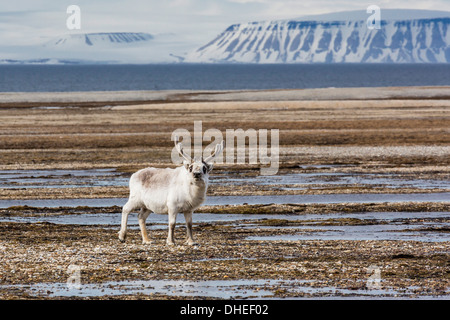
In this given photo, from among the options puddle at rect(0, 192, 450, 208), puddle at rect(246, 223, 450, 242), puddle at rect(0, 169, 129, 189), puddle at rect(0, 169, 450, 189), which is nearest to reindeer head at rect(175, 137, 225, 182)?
puddle at rect(246, 223, 450, 242)

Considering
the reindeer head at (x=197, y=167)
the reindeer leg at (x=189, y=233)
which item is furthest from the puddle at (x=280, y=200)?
the reindeer head at (x=197, y=167)

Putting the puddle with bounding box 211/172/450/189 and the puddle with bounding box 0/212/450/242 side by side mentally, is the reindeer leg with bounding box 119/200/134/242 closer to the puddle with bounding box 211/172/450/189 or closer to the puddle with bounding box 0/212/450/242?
the puddle with bounding box 0/212/450/242

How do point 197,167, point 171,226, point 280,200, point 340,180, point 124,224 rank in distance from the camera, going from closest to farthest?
point 197,167 < point 171,226 < point 124,224 < point 280,200 < point 340,180

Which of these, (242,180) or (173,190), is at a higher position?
(173,190)

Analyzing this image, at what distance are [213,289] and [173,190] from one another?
3.80 m

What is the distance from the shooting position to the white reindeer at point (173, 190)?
1521 centimetres

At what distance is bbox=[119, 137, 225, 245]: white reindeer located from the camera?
1521 cm

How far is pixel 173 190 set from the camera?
1555 cm

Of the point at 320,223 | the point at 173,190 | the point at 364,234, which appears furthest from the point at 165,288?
the point at 320,223

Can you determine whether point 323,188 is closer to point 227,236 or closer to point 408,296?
point 227,236

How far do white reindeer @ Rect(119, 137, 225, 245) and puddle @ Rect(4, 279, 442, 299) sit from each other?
2919 millimetres

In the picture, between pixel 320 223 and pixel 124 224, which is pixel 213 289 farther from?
pixel 320 223

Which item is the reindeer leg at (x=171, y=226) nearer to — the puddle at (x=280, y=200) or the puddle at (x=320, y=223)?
the puddle at (x=320, y=223)

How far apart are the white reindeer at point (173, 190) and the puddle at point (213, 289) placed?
2.92m
